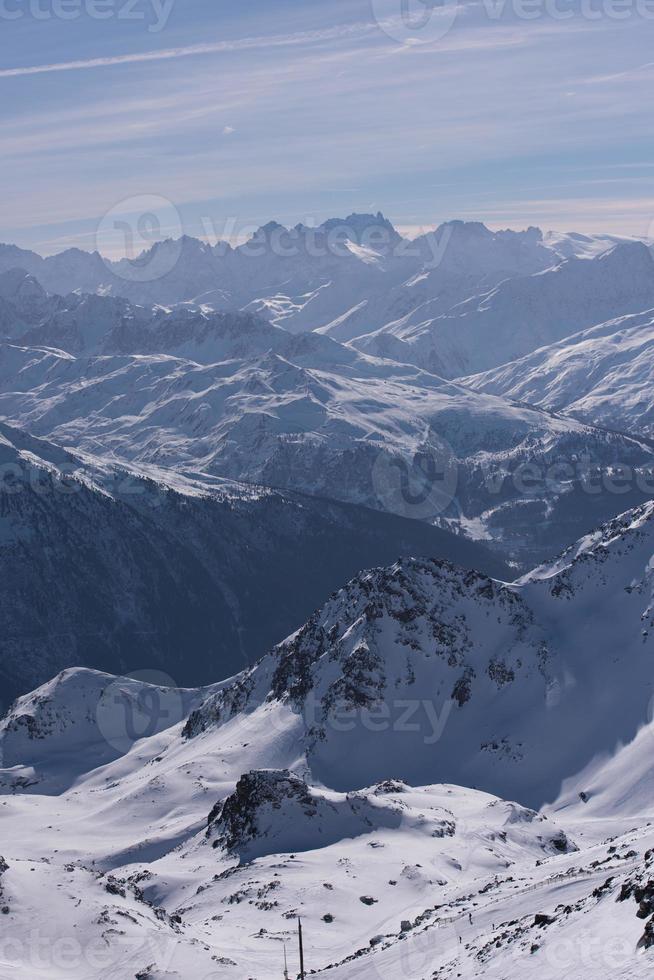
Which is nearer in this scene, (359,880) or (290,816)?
(359,880)

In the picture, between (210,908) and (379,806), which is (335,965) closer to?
(210,908)

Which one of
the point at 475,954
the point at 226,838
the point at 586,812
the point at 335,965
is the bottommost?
the point at 586,812

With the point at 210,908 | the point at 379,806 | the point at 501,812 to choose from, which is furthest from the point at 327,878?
the point at 501,812

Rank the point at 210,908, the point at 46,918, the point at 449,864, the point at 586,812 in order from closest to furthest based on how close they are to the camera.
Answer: the point at 46,918
the point at 210,908
the point at 449,864
the point at 586,812

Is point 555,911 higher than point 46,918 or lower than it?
higher

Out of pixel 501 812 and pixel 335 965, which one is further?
pixel 501 812

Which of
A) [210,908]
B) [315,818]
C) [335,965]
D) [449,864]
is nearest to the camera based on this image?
[335,965]

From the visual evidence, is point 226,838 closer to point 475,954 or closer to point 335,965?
point 335,965

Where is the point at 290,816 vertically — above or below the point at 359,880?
above

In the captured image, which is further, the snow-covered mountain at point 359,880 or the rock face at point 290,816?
the rock face at point 290,816

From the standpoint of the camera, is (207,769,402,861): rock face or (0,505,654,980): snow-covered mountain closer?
(0,505,654,980): snow-covered mountain

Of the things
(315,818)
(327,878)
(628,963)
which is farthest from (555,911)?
(315,818)
